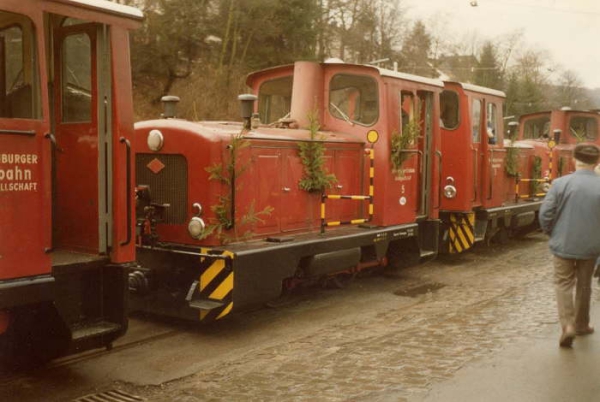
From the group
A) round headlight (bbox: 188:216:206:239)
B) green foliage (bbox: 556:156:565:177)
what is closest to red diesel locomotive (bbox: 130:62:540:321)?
round headlight (bbox: 188:216:206:239)

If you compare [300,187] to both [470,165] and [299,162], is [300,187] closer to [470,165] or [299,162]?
[299,162]

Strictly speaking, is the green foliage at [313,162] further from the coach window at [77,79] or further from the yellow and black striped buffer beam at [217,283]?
the coach window at [77,79]

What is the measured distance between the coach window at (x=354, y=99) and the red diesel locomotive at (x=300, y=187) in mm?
15

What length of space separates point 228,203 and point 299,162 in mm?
1407

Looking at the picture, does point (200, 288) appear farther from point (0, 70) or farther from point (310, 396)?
point (0, 70)

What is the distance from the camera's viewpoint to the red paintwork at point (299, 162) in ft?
23.9

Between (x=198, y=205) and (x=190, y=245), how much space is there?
435 mm

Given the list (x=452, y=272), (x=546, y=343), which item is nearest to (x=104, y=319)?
(x=546, y=343)

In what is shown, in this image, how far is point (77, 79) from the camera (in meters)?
5.67

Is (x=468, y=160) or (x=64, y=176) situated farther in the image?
(x=468, y=160)

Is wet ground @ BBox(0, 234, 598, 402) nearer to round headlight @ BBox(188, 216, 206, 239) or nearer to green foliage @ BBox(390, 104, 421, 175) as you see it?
round headlight @ BBox(188, 216, 206, 239)

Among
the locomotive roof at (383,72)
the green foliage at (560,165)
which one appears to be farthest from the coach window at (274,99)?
the green foliage at (560,165)

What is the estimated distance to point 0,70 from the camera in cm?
499

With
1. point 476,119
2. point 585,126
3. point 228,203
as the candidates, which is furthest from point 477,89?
point 228,203
